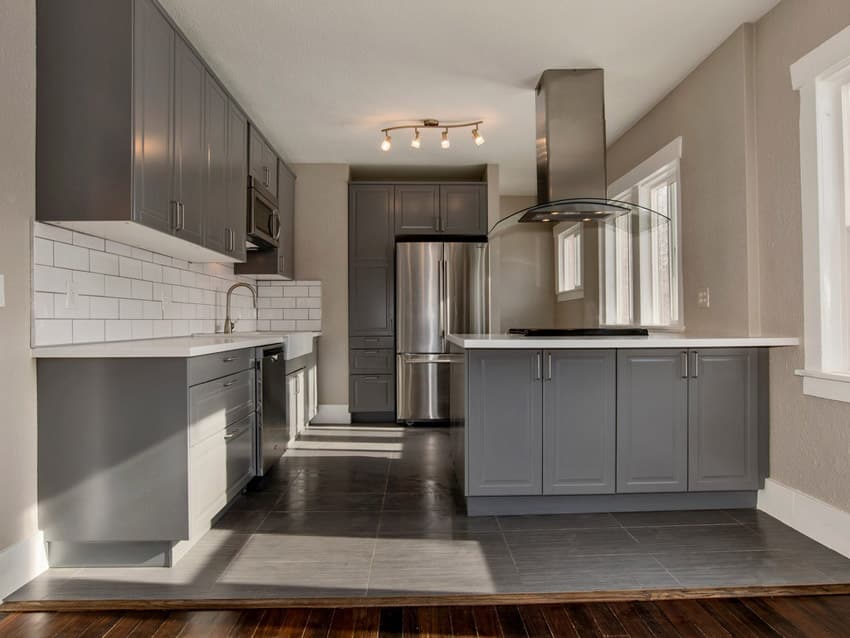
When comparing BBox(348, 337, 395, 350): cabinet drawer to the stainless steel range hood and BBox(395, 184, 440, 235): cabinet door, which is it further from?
the stainless steel range hood

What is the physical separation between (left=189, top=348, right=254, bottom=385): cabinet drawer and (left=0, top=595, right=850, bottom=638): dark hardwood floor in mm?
873

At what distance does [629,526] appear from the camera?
2633 mm

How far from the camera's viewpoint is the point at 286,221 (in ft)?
16.9

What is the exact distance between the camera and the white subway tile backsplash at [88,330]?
2449mm

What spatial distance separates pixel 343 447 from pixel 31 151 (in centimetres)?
282

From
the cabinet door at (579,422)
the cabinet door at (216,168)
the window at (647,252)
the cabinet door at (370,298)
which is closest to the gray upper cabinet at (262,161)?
the cabinet door at (216,168)

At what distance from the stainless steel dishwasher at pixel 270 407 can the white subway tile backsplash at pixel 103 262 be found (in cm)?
86

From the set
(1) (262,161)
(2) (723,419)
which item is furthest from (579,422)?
(1) (262,161)

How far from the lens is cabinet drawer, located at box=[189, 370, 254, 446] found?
2.30 meters

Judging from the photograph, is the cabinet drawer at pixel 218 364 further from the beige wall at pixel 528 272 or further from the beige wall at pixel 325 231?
the beige wall at pixel 528 272

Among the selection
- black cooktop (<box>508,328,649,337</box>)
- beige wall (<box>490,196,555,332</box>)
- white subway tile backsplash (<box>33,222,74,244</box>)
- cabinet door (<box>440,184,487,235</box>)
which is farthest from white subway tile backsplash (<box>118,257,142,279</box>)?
beige wall (<box>490,196,555,332</box>)

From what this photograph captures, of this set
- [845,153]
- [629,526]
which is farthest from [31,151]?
[845,153]

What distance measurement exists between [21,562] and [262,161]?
3140 millimetres

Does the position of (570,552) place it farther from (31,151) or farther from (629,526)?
(31,151)
